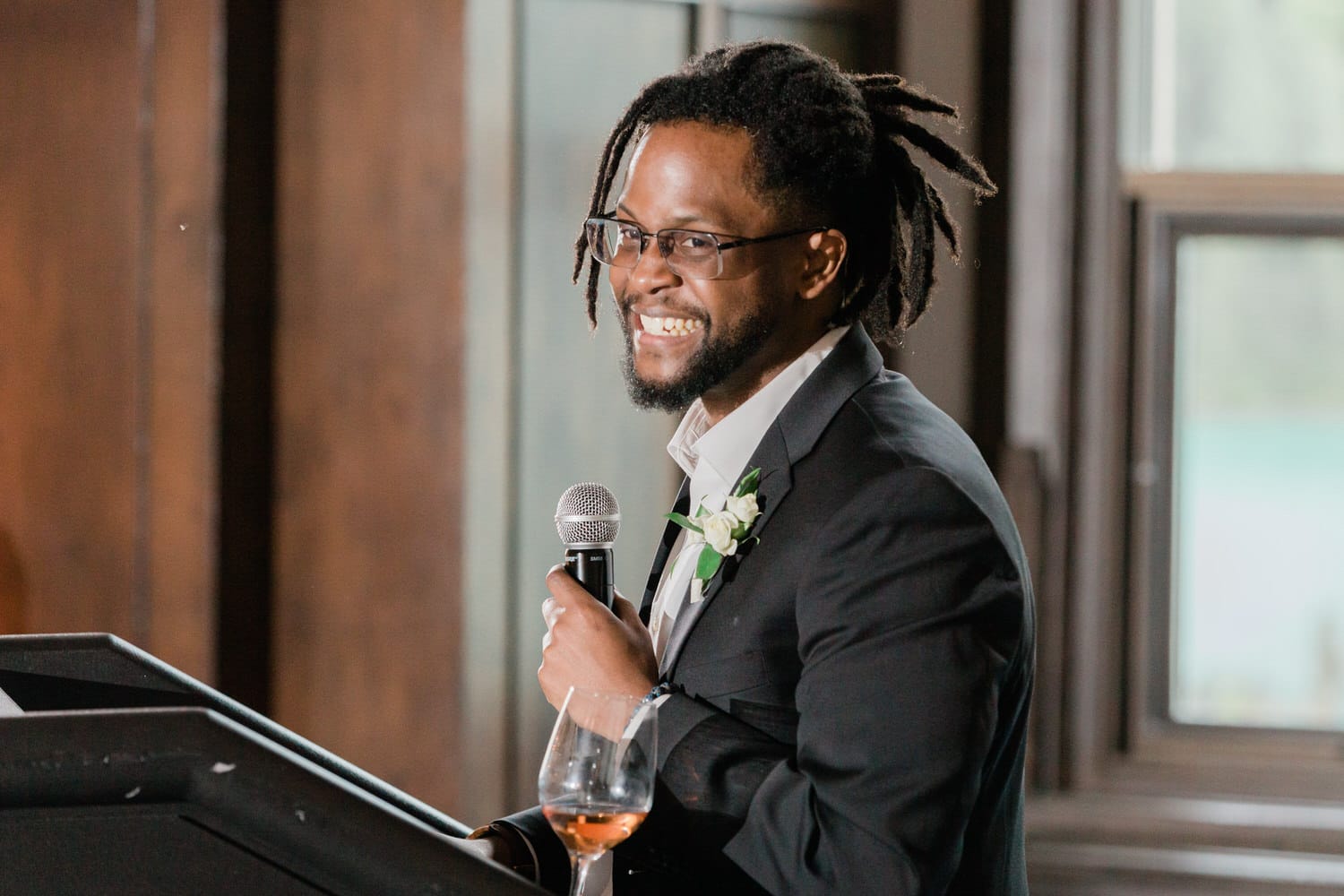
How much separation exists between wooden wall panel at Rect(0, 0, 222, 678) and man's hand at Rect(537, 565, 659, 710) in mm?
2164

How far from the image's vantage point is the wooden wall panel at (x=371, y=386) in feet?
10.9

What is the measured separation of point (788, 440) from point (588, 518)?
0.71 feet

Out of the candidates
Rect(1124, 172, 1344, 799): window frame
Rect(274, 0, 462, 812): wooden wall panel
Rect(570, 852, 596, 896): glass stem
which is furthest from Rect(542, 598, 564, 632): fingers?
Rect(1124, 172, 1344, 799): window frame

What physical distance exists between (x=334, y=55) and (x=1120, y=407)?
6.91ft

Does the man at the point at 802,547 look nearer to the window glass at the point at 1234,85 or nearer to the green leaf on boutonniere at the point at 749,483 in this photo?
the green leaf on boutonniere at the point at 749,483

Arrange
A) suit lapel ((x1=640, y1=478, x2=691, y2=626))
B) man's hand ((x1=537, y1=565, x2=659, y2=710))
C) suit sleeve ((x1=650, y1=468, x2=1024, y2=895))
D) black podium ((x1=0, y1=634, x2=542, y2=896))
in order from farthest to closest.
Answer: suit lapel ((x1=640, y1=478, x2=691, y2=626))
man's hand ((x1=537, y1=565, x2=659, y2=710))
suit sleeve ((x1=650, y1=468, x2=1024, y2=895))
black podium ((x1=0, y1=634, x2=542, y2=896))

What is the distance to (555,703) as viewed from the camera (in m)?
1.35

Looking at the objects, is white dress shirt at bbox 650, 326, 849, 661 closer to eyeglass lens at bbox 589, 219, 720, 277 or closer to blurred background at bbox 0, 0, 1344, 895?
eyeglass lens at bbox 589, 219, 720, 277

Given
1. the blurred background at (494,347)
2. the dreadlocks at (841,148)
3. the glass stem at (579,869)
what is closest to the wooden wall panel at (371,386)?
the blurred background at (494,347)

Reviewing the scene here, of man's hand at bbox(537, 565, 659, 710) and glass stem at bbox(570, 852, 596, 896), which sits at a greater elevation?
man's hand at bbox(537, 565, 659, 710)

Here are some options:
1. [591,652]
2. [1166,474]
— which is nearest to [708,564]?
[591,652]

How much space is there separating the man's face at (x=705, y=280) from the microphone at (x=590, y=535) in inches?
5.5

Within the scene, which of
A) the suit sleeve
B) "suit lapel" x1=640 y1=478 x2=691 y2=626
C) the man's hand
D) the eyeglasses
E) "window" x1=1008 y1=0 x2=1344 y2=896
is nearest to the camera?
the suit sleeve

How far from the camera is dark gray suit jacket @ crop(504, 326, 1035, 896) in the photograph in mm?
1180
